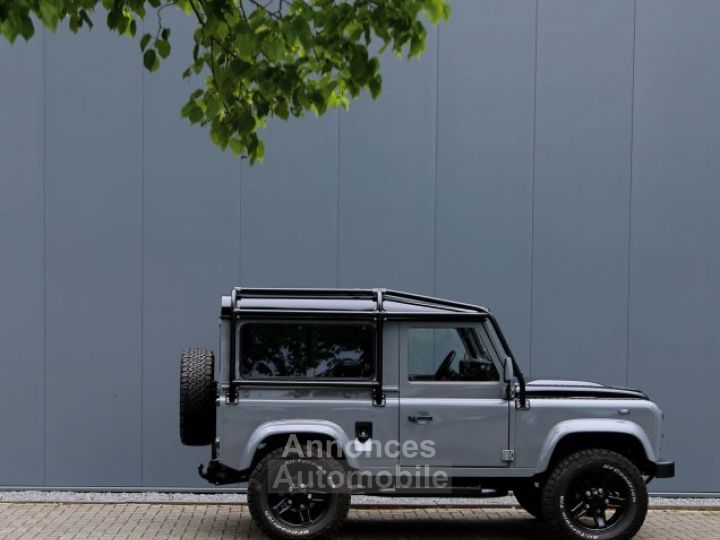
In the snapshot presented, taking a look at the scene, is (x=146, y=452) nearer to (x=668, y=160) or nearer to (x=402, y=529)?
(x=402, y=529)

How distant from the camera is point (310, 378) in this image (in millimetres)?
8102

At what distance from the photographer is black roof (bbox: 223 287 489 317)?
26.7 ft

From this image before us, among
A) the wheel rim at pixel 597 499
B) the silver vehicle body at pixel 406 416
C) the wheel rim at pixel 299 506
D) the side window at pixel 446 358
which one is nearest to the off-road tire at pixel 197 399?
the silver vehicle body at pixel 406 416

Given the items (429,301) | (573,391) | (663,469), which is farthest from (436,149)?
(663,469)

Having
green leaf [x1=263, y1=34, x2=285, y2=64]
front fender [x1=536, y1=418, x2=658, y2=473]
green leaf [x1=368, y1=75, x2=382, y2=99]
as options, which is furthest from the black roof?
green leaf [x1=263, y1=34, x2=285, y2=64]

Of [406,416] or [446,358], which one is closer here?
[406,416]

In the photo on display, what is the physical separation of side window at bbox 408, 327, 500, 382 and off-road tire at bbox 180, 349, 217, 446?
5.22 ft

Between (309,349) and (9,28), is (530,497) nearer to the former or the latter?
(309,349)

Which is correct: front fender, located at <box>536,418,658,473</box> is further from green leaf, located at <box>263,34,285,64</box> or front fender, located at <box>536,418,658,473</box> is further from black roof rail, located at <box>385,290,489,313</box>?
green leaf, located at <box>263,34,285,64</box>

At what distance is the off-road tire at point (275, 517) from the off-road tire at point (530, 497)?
146cm

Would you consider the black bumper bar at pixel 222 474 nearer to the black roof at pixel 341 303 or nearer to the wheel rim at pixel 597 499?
the black roof at pixel 341 303

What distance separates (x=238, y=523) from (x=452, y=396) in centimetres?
230

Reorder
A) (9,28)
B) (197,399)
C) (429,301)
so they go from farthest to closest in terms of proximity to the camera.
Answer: (429,301)
(197,399)
(9,28)

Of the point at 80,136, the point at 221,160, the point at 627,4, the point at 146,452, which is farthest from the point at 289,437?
the point at 627,4
